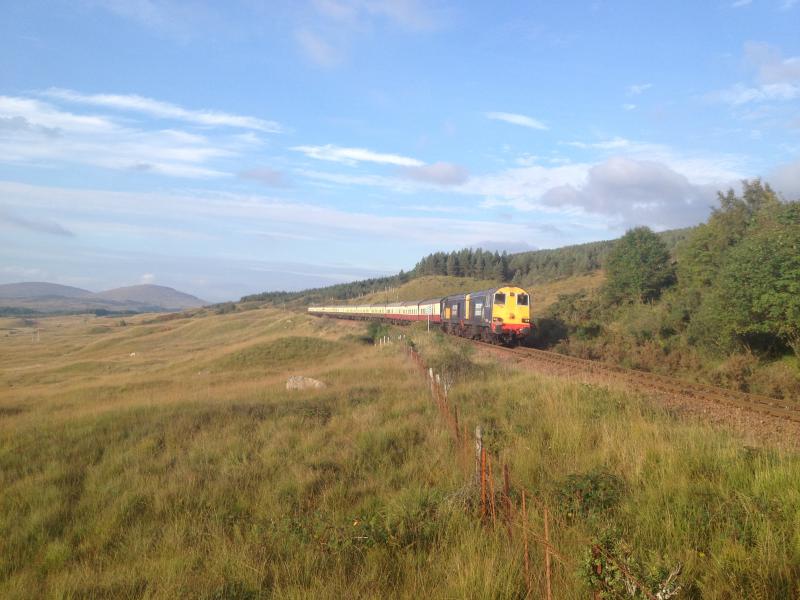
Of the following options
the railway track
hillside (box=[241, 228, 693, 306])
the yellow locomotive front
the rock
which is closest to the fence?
the railway track

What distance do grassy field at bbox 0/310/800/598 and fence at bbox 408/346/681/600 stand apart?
10 centimetres

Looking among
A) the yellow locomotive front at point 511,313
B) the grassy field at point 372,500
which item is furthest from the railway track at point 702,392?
the yellow locomotive front at point 511,313

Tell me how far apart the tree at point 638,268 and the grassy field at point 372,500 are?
2748 cm

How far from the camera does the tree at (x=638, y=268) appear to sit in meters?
36.2

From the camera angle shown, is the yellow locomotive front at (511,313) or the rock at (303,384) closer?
the rock at (303,384)

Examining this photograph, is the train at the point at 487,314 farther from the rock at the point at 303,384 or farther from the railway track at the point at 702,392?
the rock at the point at 303,384

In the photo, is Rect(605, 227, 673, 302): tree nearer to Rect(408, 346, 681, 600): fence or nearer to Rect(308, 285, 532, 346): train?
Rect(308, 285, 532, 346): train

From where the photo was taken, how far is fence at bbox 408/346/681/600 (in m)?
3.32

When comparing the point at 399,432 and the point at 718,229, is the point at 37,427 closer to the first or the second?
the point at 399,432

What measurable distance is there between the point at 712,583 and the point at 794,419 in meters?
8.50

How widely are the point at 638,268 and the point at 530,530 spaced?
118 feet

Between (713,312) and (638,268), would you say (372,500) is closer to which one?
(713,312)

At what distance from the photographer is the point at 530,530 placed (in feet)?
13.5

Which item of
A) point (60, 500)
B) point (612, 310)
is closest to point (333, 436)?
point (60, 500)
